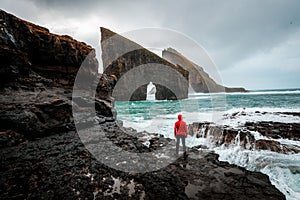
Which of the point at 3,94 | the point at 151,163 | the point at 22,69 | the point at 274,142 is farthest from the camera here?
the point at 22,69

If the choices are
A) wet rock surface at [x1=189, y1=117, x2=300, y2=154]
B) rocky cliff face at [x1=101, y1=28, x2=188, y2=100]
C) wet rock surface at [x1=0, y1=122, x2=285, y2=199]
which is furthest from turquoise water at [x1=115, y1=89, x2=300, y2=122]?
rocky cliff face at [x1=101, y1=28, x2=188, y2=100]

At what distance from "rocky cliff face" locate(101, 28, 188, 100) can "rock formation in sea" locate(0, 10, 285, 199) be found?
164 feet

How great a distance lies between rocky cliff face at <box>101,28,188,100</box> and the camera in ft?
212

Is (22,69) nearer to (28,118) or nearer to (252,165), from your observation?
(28,118)

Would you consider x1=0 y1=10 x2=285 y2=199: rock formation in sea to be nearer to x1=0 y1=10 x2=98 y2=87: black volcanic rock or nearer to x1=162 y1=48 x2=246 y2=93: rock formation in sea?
x1=0 y1=10 x2=98 y2=87: black volcanic rock

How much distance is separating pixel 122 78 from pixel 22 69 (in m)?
53.9

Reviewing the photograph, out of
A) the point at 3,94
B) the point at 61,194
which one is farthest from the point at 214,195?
the point at 3,94

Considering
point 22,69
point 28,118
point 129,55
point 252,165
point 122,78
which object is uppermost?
point 129,55

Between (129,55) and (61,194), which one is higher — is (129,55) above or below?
above

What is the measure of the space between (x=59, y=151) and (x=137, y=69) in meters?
60.8

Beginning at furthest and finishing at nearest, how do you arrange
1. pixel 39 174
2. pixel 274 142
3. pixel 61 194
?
pixel 274 142 < pixel 39 174 < pixel 61 194

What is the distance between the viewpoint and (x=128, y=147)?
348 inches

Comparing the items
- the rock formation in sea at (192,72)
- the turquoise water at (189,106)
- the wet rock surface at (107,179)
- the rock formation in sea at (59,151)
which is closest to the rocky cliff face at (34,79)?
the rock formation in sea at (59,151)

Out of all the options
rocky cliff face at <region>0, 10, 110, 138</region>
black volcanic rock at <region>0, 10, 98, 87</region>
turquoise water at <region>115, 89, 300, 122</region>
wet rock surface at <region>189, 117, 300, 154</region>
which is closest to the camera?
wet rock surface at <region>189, 117, 300, 154</region>
